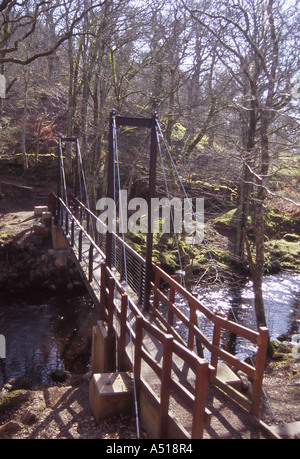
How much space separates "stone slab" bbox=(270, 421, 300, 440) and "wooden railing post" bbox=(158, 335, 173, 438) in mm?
942

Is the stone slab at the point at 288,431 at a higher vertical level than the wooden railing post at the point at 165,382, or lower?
lower

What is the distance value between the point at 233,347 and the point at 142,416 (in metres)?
5.63

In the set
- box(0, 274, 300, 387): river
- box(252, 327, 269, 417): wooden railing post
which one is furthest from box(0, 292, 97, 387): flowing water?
box(252, 327, 269, 417): wooden railing post

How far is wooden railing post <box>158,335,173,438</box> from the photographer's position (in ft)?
11.6

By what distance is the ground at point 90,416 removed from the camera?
3713 millimetres

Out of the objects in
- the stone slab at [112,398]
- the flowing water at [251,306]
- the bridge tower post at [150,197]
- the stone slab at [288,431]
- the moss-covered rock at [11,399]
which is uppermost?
the bridge tower post at [150,197]

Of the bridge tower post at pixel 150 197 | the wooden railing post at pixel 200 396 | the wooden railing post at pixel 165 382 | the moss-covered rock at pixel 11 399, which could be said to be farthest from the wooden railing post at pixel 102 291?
the wooden railing post at pixel 200 396

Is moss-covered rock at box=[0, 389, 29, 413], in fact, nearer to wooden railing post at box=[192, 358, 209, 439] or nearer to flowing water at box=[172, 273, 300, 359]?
wooden railing post at box=[192, 358, 209, 439]

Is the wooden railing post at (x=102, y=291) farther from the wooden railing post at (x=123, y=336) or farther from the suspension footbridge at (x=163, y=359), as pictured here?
the wooden railing post at (x=123, y=336)

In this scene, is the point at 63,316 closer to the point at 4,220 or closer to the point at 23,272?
the point at 23,272

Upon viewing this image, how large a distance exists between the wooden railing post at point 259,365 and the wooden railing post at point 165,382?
796 millimetres

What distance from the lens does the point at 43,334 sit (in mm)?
9211

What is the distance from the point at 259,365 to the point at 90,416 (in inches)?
86.3

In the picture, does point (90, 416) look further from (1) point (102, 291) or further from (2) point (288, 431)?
(2) point (288, 431)
